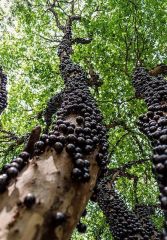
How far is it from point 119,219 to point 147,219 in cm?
141

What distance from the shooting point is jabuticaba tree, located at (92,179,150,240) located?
644cm

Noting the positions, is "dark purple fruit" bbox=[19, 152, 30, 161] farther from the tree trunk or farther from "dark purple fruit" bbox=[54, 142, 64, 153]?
the tree trunk

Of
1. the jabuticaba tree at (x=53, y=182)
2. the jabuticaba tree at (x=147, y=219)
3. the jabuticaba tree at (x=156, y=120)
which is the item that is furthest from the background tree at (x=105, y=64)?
the jabuticaba tree at (x=53, y=182)

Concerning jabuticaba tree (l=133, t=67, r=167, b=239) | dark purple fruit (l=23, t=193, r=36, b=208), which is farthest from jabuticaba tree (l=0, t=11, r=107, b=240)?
jabuticaba tree (l=133, t=67, r=167, b=239)

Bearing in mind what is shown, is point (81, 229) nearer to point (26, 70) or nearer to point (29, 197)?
point (29, 197)

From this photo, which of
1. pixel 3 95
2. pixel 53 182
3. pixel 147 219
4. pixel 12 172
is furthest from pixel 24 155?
pixel 147 219

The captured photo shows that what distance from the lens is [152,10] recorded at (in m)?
9.69

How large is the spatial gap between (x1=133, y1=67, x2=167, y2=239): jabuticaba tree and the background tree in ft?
6.97

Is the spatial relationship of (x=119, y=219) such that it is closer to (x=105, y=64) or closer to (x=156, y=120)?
(x=156, y=120)

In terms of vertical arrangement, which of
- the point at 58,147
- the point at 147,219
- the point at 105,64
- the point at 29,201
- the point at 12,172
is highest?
the point at 105,64

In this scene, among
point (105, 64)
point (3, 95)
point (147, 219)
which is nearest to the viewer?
point (3, 95)

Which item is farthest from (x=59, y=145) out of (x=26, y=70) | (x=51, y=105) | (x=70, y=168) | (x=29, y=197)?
(x=26, y=70)

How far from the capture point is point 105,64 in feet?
33.1

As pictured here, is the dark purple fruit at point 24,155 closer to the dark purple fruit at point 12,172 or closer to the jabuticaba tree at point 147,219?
the dark purple fruit at point 12,172
